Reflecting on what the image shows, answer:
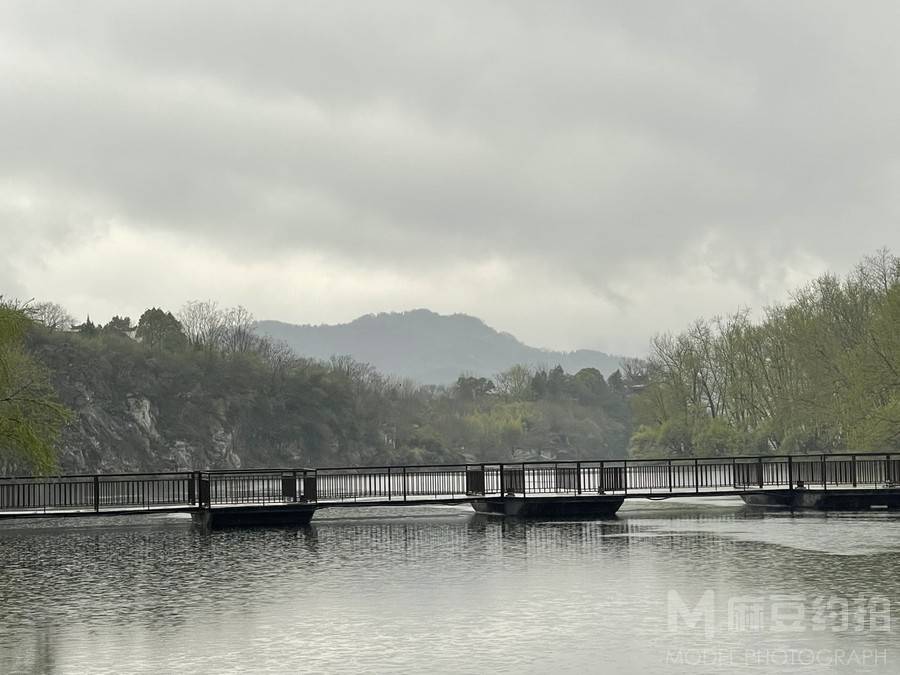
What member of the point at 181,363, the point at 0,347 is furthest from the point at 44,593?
the point at 181,363

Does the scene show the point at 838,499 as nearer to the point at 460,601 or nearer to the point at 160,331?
the point at 460,601

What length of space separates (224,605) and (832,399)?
6309 centimetres

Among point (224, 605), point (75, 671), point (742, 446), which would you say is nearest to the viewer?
point (75, 671)

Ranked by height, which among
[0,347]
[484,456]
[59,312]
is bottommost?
[484,456]

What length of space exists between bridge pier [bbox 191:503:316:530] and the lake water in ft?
10.4

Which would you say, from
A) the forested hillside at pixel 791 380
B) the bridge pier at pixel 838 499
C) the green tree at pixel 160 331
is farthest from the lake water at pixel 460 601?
the green tree at pixel 160 331

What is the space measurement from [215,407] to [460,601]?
10785 cm

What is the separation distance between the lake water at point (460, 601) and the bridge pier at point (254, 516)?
317cm

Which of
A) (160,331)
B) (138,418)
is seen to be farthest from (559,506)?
(160,331)

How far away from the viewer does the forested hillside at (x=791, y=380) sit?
220 feet

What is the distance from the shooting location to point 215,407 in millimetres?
126562

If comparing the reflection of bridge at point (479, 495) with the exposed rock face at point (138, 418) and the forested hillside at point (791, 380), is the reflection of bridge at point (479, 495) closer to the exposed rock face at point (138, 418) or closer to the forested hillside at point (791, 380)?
the forested hillside at point (791, 380)

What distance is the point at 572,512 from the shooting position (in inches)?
1731

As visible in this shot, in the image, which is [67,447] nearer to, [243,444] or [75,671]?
[243,444]
